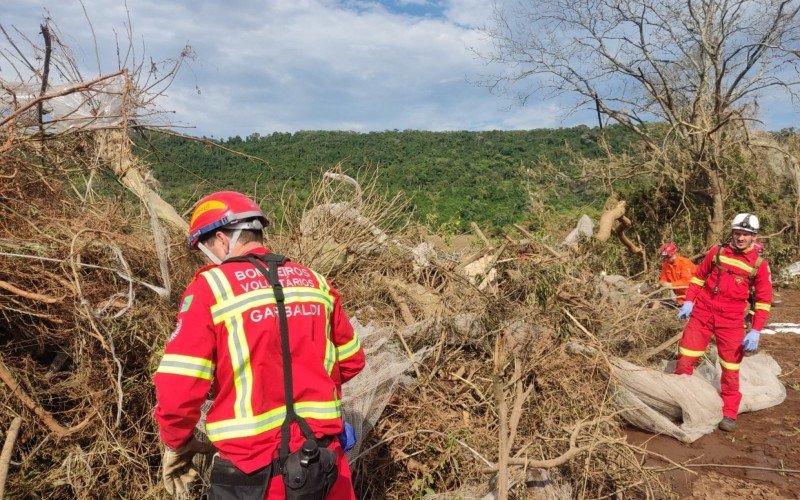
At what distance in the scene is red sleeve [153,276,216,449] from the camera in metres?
1.56

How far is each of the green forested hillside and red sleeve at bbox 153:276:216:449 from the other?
587 inches

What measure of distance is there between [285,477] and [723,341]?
13.2ft

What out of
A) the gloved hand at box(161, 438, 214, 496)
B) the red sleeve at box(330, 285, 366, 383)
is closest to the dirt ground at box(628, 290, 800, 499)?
the red sleeve at box(330, 285, 366, 383)

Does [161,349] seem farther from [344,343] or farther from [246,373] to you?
[246,373]

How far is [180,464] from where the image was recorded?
1.95 m

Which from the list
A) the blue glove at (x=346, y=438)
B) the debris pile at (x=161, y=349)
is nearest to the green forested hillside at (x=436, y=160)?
the debris pile at (x=161, y=349)

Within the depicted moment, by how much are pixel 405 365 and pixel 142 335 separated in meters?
1.60

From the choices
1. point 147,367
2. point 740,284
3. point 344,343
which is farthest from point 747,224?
point 147,367

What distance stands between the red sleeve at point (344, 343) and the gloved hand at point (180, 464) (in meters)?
0.59

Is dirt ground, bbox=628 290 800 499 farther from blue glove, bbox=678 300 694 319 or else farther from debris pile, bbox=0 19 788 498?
blue glove, bbox=678 300 694 319

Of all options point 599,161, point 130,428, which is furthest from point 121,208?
point 599,161

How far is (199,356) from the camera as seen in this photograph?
157 centimetres

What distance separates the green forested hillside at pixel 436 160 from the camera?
939 inches

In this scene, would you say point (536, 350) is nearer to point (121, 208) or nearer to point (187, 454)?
point (187, 454)
